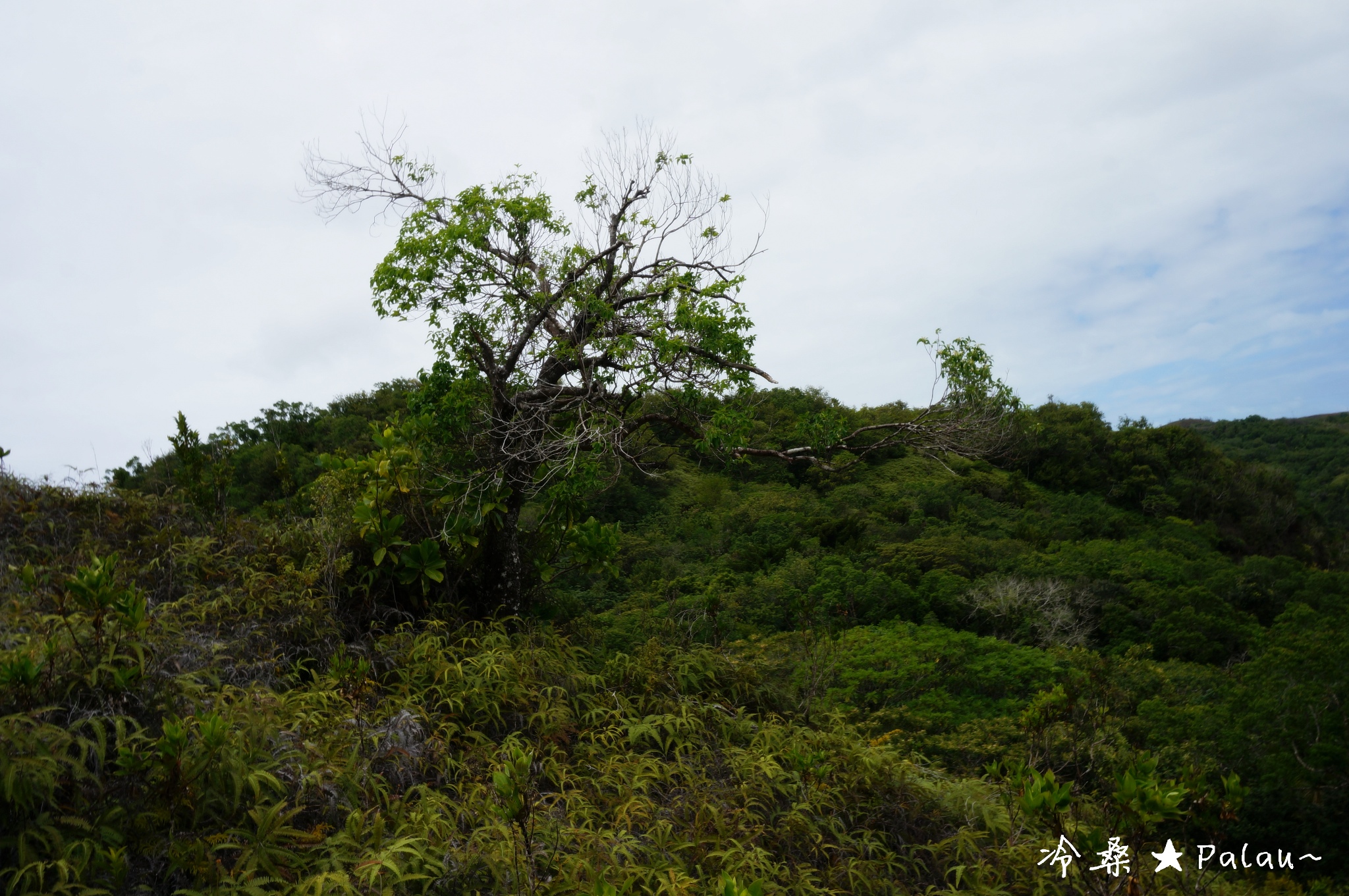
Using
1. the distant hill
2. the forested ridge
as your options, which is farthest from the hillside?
the distant hill

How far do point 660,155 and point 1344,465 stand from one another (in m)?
25.8

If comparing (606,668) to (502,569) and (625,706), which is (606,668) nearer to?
(625,706)

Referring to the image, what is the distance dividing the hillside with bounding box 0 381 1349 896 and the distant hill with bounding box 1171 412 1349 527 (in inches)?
530

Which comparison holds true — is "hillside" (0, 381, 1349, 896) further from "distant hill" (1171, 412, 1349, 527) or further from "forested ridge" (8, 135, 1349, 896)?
"distant hill" (1171, 412, 1349, 527)

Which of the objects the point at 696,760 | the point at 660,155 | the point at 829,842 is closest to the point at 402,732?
the point at 696,760

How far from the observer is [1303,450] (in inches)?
1058

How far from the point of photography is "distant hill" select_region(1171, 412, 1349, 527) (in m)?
20.9

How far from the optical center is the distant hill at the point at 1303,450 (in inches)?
824

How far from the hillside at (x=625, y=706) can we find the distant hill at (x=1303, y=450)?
13.5 meters

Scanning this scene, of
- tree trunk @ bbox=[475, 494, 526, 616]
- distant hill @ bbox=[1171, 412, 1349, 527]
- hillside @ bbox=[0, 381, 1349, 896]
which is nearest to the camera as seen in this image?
hillside @ bbox=[0, 381, 1349, 896]

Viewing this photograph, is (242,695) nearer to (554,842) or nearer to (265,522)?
(554,842)

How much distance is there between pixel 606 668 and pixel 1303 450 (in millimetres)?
30009

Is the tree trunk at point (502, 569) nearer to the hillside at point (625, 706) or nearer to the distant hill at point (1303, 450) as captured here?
the hillside at point (625, 706)

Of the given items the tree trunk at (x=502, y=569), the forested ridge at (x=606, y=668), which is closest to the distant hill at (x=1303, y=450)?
the forested ridge at (x=606, y=668)
